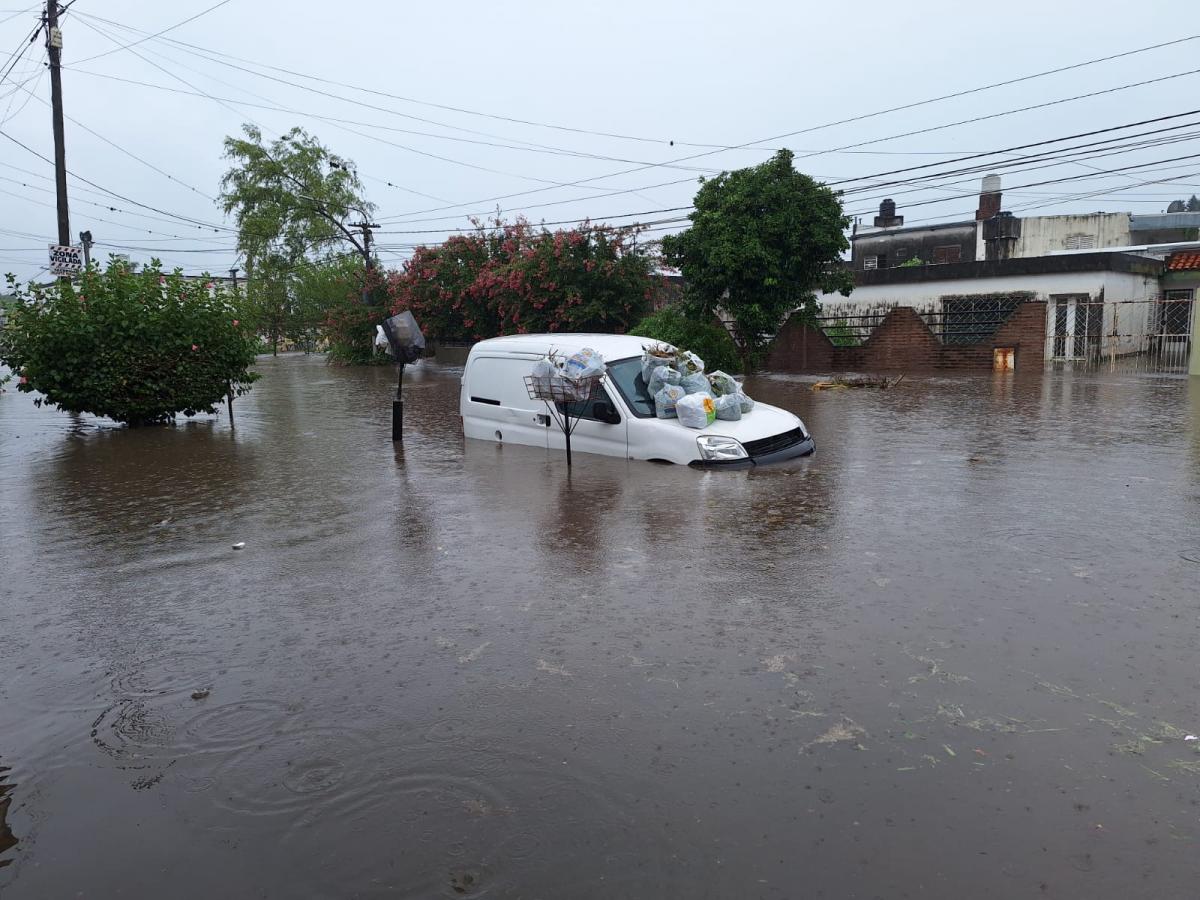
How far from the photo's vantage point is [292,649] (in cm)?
492

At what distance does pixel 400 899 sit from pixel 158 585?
4149 millimetres

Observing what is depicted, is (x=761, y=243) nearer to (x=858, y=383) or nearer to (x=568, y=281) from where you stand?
(x=858, y=383)

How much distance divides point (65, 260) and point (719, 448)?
46.8 ft

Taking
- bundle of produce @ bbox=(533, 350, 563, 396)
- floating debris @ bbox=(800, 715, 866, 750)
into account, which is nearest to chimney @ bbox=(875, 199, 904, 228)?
bundle of produce @ bbox=(533, 350, 563, 396)

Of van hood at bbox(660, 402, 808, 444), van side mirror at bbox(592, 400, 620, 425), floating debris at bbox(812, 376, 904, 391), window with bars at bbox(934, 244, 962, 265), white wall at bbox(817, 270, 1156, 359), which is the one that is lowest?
floating debris at bbox(812, 376, 904, 391)

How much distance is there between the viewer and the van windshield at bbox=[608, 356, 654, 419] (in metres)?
10.5

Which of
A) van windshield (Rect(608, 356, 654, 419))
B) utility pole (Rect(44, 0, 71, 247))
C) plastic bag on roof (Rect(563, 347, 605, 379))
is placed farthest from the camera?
utility pole (Rect(44, 0, 71, 247))

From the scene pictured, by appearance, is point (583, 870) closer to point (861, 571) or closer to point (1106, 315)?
point (861, 571)

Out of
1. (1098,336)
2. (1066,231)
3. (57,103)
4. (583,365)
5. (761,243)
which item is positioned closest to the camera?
(583,365)

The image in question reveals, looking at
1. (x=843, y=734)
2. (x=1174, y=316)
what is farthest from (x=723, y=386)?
(x=1174, y=316)

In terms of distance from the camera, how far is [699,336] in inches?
979

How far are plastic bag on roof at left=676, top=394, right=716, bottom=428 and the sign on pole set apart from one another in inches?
511

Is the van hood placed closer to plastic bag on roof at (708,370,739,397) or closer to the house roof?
plastic bag on roof at (708,370,739,397)

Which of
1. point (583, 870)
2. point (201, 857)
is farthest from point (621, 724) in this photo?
point (201, 857)
